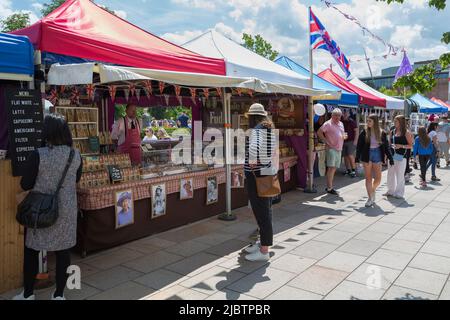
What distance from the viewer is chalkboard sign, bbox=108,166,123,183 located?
467 centimetres

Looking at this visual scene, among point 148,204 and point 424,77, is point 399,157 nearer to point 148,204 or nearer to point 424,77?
point 424,77

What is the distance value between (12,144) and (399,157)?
6891mm

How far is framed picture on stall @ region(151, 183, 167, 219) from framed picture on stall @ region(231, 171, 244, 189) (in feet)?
5.17

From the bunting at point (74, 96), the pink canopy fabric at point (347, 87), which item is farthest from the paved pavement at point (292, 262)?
the pink canopy fabric at point (347, 87)

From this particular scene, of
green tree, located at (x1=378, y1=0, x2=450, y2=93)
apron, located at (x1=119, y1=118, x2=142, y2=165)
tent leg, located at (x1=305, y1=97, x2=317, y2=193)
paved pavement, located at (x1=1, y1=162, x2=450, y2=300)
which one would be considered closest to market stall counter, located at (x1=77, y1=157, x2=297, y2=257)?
paved pavement, located at (x1=1, y1=162, x2=450, y2=300)

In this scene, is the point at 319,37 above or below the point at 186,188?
above

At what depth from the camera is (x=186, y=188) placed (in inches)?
221

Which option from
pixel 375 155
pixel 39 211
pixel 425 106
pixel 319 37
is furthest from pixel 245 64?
pixel 425 106

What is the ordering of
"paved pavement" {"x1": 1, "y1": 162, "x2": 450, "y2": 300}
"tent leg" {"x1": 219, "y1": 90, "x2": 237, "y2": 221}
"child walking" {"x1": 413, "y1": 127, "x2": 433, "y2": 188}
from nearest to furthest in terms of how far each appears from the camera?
"paved pavement" {"x1": 1, "y1": 162, "x2": 450, "y2": 300}, "tent leg" {"x1": 219, "y1": 90, "x2": 237, "y2": 221}, "child walking" {"x1": 413, "y1": 127, "x2": 433, "y2": 188}

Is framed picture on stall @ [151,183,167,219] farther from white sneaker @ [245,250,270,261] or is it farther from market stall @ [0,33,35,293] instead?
market stall @ [0,33,35,293]

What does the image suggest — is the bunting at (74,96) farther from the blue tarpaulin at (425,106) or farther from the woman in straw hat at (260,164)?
the blue tarpaulin at (425,106)

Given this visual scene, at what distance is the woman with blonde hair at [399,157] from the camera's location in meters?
7.65

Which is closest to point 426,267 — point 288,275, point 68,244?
point 288,275
